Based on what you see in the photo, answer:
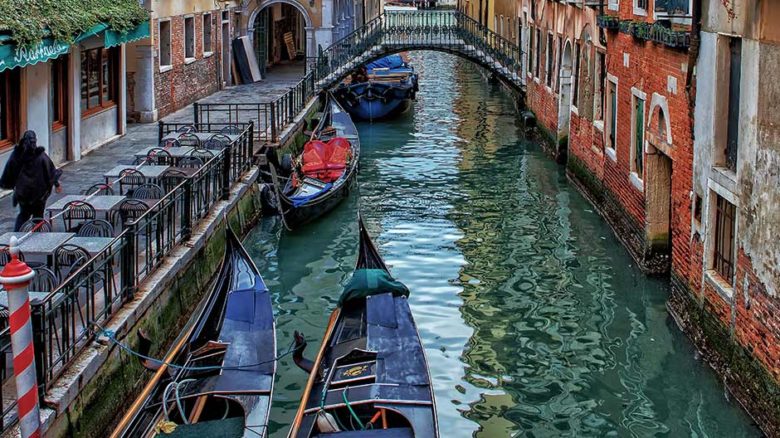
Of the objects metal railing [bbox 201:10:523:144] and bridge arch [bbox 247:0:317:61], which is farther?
bridge arch [bbox 247:0:317:61]

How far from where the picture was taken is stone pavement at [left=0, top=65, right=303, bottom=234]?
1198 centimetres

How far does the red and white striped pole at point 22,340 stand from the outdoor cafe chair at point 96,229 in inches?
128

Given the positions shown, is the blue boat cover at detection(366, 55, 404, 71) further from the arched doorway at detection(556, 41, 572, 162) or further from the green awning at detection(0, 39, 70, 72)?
the green awning at detection(0, 39, 70, 72)

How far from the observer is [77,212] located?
9352 mm

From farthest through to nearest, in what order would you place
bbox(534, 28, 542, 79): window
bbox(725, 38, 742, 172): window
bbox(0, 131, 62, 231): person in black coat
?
bbox(534, 28, 542, 79): window → bbox(0, 131, 62, 231): person in black coat → bbox(725, 38, 742, 172): window

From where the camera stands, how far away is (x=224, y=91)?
23672 mm

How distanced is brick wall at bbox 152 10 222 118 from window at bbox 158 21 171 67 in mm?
109

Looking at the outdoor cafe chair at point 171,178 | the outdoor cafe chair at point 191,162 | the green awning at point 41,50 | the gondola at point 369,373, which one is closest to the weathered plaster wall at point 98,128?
the green awning at point 41,50

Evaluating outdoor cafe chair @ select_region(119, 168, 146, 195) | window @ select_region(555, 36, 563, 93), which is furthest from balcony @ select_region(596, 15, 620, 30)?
outdoor cafe chair @ select_region(119, 168, 146, 195)

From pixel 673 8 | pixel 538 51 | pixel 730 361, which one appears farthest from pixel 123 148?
pixel 730 361

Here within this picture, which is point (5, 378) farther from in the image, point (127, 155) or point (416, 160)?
point (416, 160)

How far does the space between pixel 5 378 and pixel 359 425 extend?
220 cm

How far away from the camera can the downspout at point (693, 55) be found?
30.4 ft

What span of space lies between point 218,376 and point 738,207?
398cm
